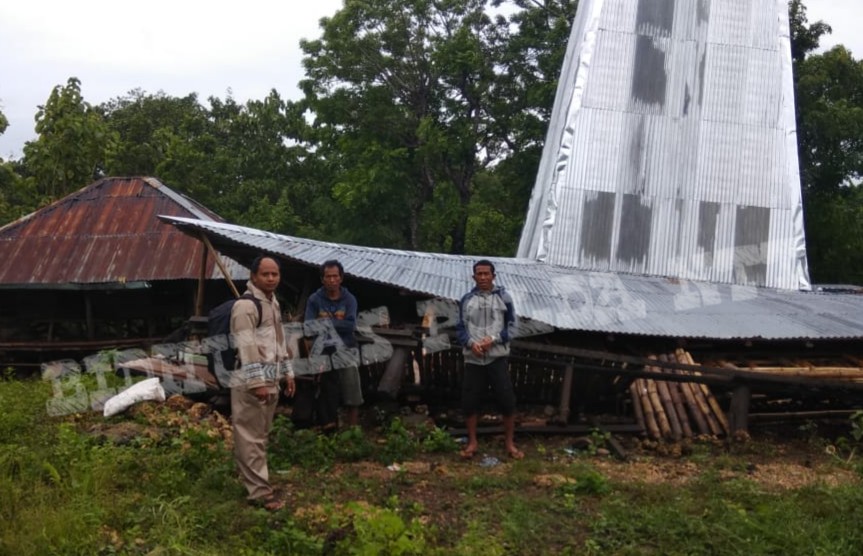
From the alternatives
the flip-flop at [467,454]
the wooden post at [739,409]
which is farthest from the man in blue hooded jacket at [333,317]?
the wooden post at [739,409]

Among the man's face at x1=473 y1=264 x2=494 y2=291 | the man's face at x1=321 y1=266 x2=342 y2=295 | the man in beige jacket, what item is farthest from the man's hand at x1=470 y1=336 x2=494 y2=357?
the man in beige jacket

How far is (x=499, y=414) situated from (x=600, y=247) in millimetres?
4627

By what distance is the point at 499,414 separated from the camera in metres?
7.05

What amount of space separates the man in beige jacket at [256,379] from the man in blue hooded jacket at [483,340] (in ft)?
5.78

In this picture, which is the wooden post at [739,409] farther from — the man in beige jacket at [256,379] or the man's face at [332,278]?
the man in beige jacket at [256,379]

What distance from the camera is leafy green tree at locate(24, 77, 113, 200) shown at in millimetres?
16609

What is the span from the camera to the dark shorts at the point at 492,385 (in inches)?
231

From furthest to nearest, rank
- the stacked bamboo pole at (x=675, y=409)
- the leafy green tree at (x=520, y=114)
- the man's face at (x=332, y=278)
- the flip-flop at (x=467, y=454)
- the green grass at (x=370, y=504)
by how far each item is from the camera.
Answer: the leafy green tree at (x=520, y=114) → the stacked bamboo pole at (x=675, y=409) → the man's face at (x=332, y=278) → the flip-flop at (x=467, y=454) → the green grass at (x=370, y=504)

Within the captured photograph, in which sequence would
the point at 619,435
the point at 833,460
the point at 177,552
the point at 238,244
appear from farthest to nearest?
the point at 238,244, the point at 619,435, the point at 833,460, the point at 177,552

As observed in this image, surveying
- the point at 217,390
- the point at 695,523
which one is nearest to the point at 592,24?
the point at 217,390

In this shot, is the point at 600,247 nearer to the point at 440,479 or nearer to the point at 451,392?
the point at 451,392

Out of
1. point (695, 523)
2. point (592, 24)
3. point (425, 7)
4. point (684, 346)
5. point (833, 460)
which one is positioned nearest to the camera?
point (695, 523)

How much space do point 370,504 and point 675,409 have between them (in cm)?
346

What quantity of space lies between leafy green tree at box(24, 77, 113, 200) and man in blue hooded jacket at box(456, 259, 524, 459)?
13775 mm
